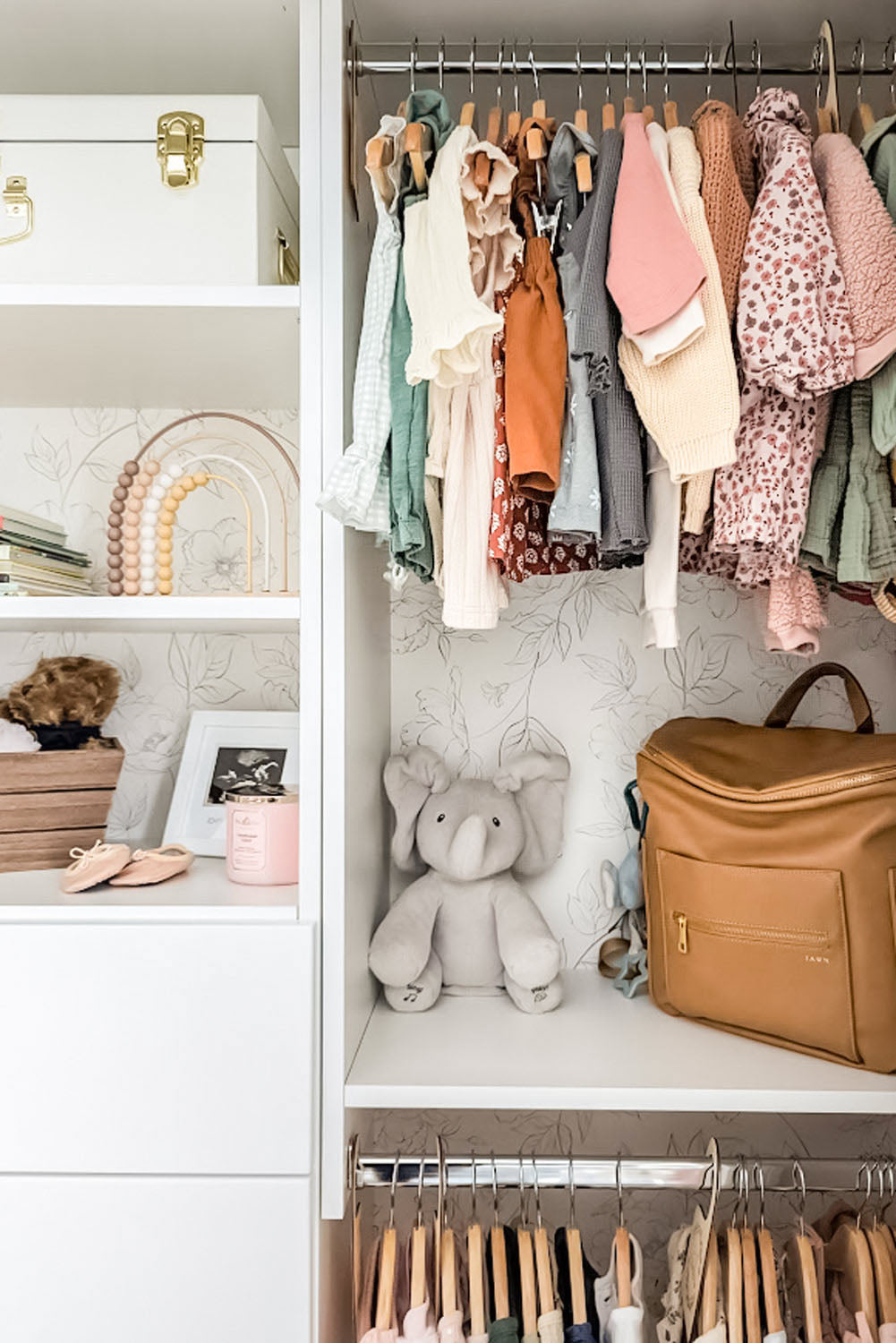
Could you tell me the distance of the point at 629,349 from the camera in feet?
4.00

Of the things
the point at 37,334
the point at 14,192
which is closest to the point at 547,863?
the point at 37,334

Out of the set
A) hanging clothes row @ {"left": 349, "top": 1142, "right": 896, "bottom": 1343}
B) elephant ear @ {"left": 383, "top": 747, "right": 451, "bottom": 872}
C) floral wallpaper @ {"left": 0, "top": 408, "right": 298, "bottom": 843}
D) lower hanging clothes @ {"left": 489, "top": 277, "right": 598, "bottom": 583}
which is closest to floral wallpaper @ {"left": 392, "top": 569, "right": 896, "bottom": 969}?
elephant ear @ {"left": 383, "top": 747, "right": 451, "bottom": 872}

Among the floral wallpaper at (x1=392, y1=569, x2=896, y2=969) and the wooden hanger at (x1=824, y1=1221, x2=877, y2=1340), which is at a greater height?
the floral wallpaper at (x1=392, y1=569, x2=896, y2=969)

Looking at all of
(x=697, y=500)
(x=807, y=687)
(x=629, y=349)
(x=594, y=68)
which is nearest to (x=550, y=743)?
(x=807, y=687)

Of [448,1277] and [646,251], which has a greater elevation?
[646,251]

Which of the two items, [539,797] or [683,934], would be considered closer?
[683,934]

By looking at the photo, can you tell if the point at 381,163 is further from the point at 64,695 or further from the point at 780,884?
the point at 780,884

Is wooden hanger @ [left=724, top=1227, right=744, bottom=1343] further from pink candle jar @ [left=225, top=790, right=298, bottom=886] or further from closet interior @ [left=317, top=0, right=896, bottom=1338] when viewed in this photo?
pink candle jar @ [left=225, top=790, right=298, bottom=886]

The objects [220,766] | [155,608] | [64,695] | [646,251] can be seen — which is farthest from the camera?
[220,766]

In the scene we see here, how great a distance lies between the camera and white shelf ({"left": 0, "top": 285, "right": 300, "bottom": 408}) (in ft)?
4.18

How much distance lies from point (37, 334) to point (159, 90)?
491 mm

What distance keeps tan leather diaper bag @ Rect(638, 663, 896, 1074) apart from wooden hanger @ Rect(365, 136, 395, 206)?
0.83m

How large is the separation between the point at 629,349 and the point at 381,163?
1.21 feet

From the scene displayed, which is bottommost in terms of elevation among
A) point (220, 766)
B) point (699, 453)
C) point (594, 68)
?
point (220, 766)
